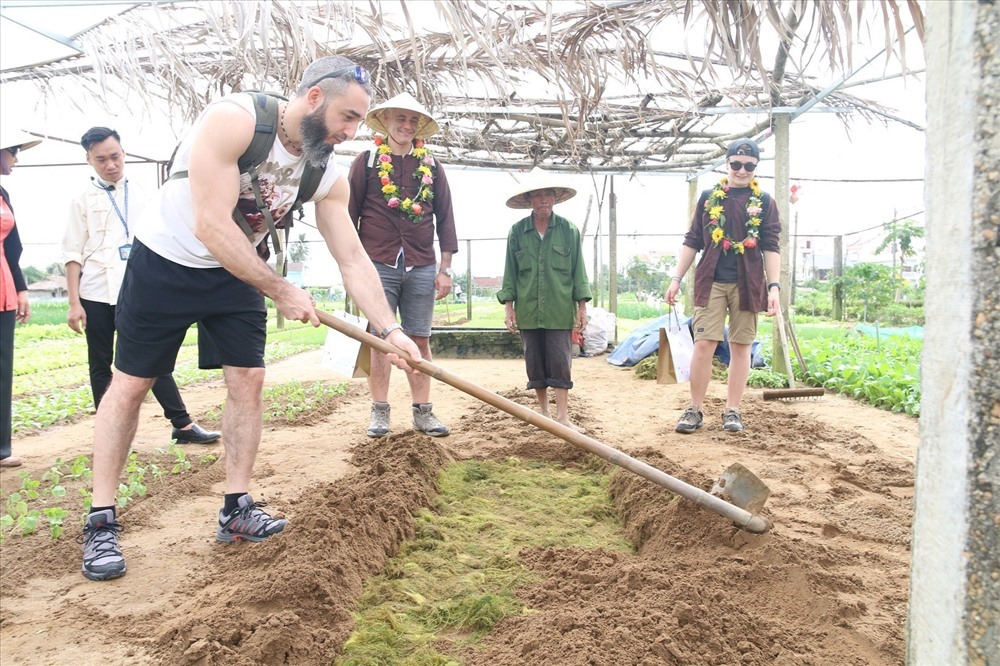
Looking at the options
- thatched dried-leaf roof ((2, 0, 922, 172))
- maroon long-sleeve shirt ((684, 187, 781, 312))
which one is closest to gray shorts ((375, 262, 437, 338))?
thatched dried-leaf roof ((2, 0, 922, 172))

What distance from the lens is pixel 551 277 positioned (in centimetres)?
478

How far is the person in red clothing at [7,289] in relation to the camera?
4.12 metres

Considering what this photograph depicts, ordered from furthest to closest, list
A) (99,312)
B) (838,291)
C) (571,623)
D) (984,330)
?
(838,291), (99,312), (571,623), (984,330)

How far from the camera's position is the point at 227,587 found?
8.14 ft

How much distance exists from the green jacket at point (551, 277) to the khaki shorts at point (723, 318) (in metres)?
0.83

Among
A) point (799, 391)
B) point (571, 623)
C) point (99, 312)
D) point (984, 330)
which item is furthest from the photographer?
point (799, 391)

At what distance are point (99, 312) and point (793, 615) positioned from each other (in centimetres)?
403

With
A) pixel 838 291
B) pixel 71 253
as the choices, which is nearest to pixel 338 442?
pixel 71 253

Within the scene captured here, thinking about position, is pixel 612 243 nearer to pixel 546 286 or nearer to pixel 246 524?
pixel 546 286

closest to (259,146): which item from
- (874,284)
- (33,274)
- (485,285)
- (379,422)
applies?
(379,422)

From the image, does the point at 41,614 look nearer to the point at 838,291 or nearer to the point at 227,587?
the point at 227,587

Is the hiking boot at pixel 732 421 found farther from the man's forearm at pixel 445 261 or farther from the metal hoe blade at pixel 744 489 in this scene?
the man's forearm at pixel 445 261

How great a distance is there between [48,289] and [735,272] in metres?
27.9

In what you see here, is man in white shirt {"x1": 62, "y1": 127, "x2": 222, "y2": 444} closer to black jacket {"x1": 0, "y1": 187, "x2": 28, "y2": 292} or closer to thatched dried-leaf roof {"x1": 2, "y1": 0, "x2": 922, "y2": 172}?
black jacket {"x1": 0, "y1": 187, "x2": 28, "y2": 292}
